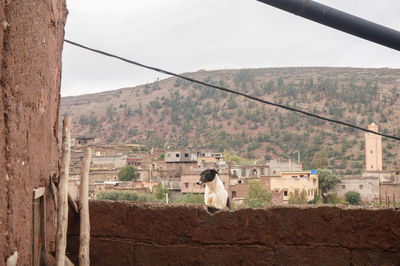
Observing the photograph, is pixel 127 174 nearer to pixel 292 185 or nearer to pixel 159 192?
pixel 159 192

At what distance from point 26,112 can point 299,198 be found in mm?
35149

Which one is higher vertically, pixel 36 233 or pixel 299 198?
pixel 36 233

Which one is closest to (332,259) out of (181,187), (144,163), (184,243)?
(184,243)

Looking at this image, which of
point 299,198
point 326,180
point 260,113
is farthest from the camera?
point 260,113

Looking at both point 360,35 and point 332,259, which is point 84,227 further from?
point 360,35

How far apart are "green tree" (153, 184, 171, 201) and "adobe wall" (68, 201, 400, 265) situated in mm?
33637

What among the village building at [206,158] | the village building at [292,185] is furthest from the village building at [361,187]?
the village building at [206,158]

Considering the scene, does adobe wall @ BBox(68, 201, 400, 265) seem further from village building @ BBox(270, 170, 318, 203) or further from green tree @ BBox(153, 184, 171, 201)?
village building @ BBox(270, 170, 318, 203)

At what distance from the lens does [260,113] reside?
96.8 meters

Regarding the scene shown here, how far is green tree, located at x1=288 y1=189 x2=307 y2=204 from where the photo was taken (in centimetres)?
3638

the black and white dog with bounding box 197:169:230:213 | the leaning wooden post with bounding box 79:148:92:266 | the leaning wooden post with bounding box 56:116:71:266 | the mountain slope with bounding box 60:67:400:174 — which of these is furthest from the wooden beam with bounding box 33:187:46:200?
the mountain slope with bounding box 60:67:400:174

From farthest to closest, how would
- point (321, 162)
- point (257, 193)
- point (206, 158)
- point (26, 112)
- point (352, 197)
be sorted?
point (321, 162), point (206, 158), point (352, 197), point (257, 193), point (26, 112)

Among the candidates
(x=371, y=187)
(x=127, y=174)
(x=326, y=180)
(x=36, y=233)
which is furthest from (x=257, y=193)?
(x=36, y=233)

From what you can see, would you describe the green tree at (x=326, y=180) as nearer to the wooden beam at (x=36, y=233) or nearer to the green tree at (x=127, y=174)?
the green tree at (x=127, y=174)
